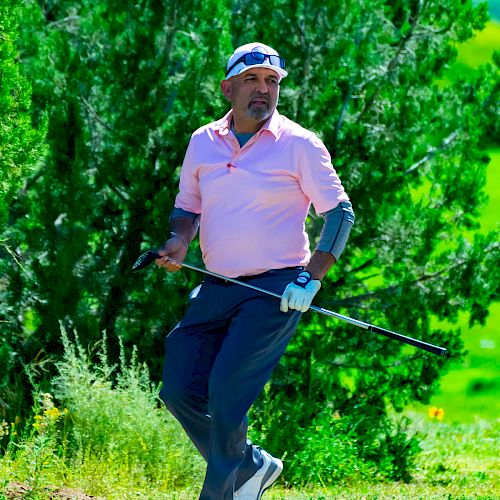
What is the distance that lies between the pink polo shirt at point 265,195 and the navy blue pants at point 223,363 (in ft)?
0.32

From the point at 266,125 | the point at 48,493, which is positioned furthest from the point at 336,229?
the point at 48,493

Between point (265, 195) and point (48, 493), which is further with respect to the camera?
point (48, 493)

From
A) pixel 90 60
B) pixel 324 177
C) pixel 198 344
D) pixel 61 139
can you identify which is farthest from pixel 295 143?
pixel 90 60

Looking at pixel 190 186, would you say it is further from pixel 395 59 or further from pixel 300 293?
pixel 395 59

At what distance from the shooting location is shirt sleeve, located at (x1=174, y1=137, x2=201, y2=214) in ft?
16.8

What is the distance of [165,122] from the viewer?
24.0 feet

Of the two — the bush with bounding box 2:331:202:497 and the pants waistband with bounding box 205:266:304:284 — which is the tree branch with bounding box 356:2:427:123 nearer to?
the bush with bounding box 2:331:202:497

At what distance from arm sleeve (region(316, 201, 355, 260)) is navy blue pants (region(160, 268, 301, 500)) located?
196 mm

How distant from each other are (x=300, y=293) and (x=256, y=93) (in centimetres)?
90

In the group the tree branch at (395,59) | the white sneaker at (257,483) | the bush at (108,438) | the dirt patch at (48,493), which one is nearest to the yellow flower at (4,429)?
the bush at (108,438)

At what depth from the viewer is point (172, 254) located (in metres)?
5.02

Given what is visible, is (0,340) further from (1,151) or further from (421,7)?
(421,7)

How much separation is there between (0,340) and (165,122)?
172 centimetres

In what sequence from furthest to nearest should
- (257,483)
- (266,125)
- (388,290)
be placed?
1. (388,290)
2. (257,483)
3. (266,125)
